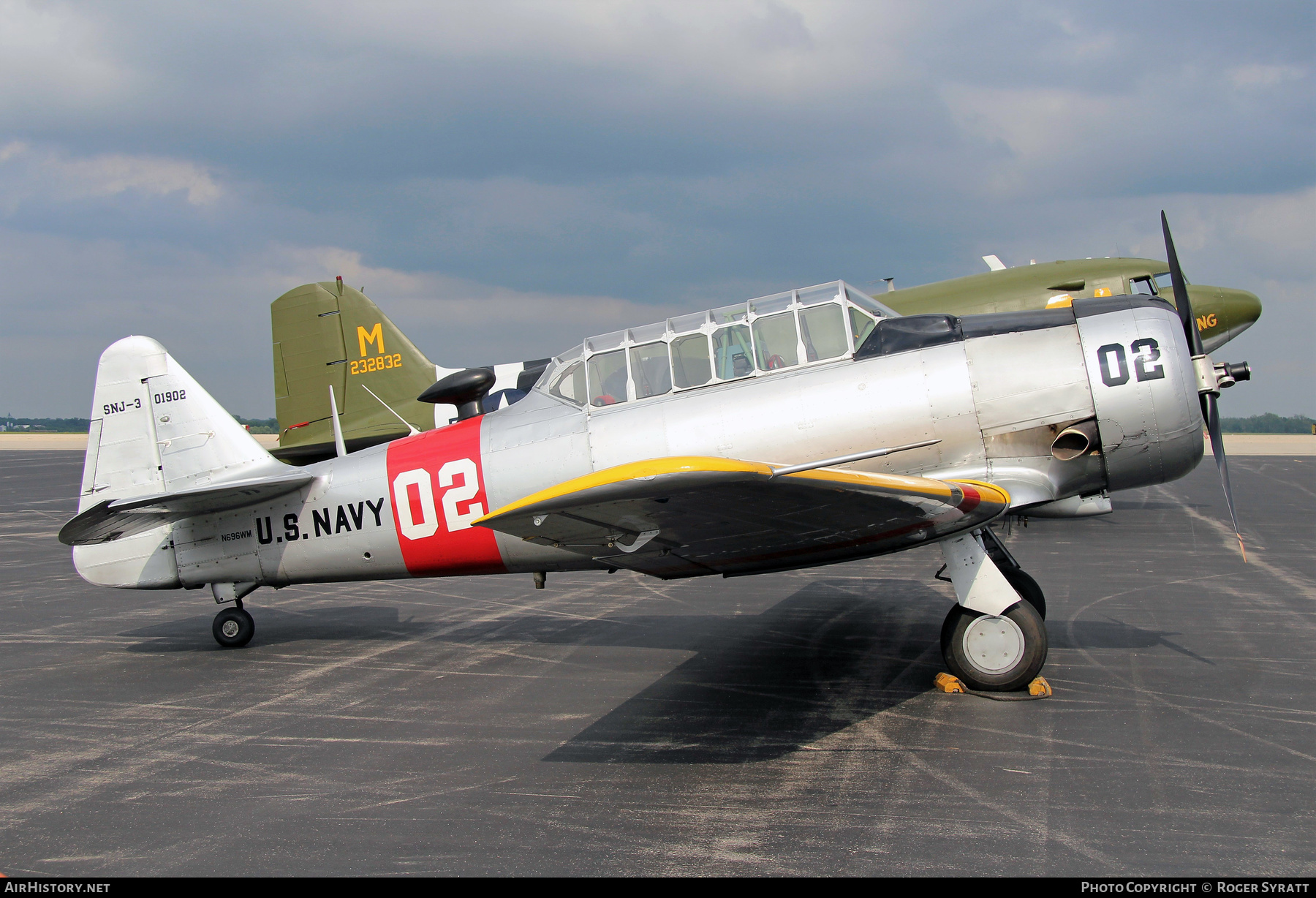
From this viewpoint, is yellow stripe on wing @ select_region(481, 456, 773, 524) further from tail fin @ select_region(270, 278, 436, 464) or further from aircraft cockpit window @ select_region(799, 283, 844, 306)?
tail fin @ select_region(270, 278, 436, 464)

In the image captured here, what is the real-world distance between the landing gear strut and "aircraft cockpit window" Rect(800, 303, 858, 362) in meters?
5.91

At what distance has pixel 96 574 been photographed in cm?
829

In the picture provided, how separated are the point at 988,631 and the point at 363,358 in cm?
1262

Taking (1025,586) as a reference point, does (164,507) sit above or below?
above

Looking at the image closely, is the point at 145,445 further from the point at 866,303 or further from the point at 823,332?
the point at 866,303

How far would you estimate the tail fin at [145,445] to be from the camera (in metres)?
8.29

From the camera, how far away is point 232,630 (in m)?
8.16

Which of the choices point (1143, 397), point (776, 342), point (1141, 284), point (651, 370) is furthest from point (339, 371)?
point (1141, 284)

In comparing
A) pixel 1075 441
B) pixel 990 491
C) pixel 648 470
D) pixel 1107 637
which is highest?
pixel 648 470

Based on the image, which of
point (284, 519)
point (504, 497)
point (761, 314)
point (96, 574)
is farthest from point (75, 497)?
point (761, 314)

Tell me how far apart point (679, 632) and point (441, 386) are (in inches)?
129

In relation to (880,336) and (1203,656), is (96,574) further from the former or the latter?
(1203,656)

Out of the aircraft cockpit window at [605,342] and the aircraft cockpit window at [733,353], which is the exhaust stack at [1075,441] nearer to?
the aircraft cockpit window at [733,353]

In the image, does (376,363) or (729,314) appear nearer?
(729,314)
